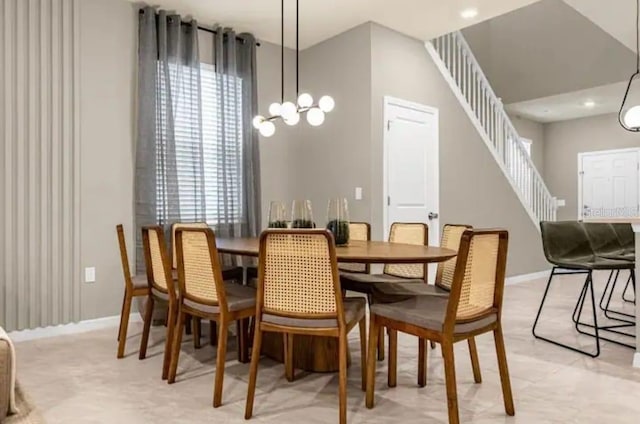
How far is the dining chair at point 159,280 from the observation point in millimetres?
2596

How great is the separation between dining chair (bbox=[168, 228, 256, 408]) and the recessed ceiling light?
10.7 ft

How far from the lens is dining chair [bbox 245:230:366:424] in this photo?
1979mm

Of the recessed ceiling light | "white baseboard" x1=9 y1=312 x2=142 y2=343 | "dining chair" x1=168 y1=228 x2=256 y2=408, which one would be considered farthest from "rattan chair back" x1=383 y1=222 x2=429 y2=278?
"white baseboard" x1=9 y1=312 x2=142 y2=343

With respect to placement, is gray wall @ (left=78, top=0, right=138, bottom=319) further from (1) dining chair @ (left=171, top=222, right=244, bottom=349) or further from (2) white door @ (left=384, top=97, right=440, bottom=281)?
(2) white door @ (left=384, top=97, right=440, bottom=281)

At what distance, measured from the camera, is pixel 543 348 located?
320cm

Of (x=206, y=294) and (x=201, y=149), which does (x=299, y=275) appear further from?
(x=201, y=149)

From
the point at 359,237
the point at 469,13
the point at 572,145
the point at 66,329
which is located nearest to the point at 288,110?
the point at 359,237

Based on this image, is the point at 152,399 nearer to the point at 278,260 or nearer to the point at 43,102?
the point at 278,260

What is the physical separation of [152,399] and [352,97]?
3265 mm

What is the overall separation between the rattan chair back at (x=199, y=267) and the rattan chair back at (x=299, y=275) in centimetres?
29

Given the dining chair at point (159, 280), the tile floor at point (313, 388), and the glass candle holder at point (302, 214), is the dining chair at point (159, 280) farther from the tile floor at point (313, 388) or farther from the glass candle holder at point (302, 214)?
the glass candle holder at point (302, 214)

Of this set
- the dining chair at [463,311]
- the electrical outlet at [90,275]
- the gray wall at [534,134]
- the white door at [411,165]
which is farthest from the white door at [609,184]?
the electrical outlet at [90,275]

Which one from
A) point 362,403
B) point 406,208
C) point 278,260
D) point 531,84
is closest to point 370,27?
point 406,208

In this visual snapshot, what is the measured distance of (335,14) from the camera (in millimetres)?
4219
